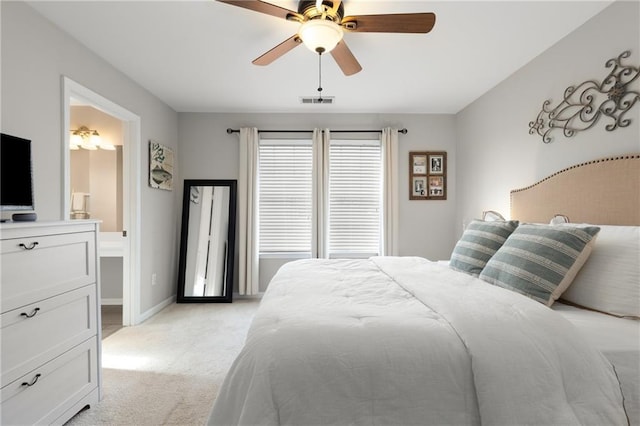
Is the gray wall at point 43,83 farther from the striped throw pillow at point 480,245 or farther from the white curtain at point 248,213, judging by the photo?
the striped throw pillow at point 480,245

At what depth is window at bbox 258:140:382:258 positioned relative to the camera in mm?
4273

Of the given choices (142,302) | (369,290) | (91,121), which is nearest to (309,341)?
(369,290)

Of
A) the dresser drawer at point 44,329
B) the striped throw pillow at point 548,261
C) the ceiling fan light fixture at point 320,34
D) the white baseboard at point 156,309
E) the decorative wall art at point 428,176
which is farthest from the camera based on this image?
the decorative wall art at point 428,176

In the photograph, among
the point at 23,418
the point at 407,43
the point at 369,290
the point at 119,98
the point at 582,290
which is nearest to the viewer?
the point at 23,418

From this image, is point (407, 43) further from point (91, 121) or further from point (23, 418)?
point (91, 121)

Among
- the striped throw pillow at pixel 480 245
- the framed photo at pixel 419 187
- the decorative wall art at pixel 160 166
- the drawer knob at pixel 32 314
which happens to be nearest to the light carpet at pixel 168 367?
the drawer knob at pixel 32 314

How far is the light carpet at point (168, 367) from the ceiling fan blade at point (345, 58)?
242cm

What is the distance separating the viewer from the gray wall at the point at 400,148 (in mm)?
4250

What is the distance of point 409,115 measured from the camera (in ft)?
14.1

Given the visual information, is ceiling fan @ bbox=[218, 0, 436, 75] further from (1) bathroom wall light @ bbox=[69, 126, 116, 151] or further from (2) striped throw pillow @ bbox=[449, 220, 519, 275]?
(1) bathroom wall light @ bbox=[69, 126, 116, 151]

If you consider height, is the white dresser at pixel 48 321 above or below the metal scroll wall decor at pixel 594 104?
below

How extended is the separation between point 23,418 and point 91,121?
140 inches

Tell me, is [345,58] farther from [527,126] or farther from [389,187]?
[389,187]

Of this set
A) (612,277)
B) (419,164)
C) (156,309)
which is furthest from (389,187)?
(156,309)
